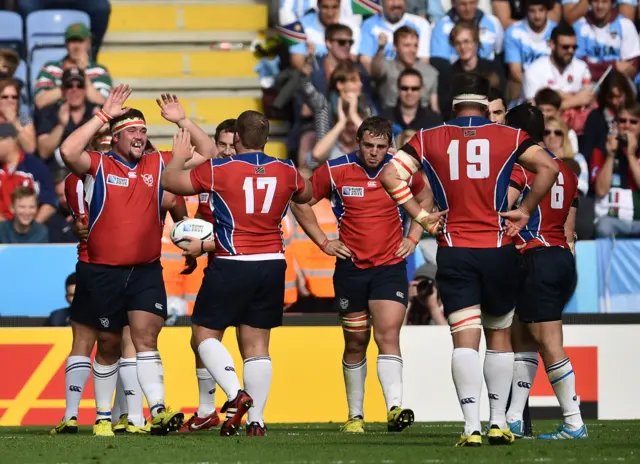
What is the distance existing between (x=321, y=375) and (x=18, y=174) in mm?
4309

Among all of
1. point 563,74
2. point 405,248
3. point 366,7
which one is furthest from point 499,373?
point 366,7

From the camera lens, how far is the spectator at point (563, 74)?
1678cm

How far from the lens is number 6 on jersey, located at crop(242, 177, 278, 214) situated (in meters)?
9.90

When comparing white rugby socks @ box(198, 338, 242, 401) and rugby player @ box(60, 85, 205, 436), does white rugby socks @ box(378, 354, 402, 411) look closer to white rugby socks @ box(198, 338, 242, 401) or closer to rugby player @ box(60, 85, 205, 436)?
white rugby socks @ box(198, 338, 242, 401)

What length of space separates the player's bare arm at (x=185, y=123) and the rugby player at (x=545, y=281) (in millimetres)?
2279

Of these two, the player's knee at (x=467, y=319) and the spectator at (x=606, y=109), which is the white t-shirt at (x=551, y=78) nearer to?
the spectator at (x=606, y=109)

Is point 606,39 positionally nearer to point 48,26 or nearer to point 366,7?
point 366,7

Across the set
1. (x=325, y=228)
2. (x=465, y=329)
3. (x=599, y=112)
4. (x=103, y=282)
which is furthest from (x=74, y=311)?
(x=599, y=112)

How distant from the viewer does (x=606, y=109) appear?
1678 cm

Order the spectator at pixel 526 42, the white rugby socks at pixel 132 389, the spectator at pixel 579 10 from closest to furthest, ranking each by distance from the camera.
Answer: the white rugby socks at pixel 132 389 < the spectator at pixel 526 42 < the spectator at pixel 579 10

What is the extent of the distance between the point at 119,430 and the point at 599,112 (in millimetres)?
8086

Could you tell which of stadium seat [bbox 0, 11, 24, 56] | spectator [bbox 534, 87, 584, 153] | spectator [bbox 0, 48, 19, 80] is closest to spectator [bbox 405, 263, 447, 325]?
spectator [bbox 534, 87, 584, 153]

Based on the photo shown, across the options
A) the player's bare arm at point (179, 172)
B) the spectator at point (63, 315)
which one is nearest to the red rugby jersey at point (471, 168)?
the player's bare arm at point (179, 172)

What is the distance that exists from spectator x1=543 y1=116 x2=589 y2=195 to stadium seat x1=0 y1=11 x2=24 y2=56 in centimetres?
680
